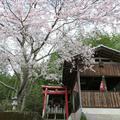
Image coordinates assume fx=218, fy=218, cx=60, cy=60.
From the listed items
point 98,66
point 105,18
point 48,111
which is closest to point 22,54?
point 105,18

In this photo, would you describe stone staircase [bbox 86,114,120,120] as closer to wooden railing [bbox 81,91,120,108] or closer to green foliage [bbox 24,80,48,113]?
wooden railing [bbox 81,91,120,108]

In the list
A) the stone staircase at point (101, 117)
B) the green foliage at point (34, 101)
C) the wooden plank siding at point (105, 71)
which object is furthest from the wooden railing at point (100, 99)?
the green foliage at point (34, 101)

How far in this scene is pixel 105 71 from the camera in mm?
11625

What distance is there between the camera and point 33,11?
7.62m

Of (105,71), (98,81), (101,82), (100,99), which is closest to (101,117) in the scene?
(100,99)

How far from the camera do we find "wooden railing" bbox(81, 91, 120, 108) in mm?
10445

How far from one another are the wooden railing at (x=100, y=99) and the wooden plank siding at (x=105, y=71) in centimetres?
108

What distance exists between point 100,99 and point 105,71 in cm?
170

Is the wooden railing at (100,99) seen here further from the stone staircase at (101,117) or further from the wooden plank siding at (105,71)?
the wooden plank siding at (105,71)

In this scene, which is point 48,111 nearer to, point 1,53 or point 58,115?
point 58,115

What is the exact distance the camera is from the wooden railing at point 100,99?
10.4 meters

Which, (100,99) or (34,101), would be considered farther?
(34,101)

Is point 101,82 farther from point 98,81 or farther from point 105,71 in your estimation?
point 98,81

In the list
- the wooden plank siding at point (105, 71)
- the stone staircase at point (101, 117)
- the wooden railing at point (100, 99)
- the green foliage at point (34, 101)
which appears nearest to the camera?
the stone staircase at point (101, 117)
